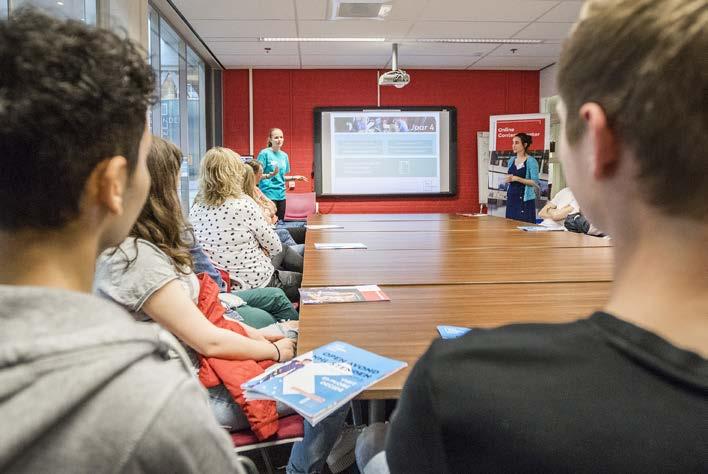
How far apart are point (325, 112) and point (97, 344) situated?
792 centimetres

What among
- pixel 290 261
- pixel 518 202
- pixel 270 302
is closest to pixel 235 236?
pixel 270 302

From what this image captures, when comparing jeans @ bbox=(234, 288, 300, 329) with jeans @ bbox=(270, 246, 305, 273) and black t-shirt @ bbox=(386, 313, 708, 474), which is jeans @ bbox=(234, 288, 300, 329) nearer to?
jeans @ bbox=(270, 246, 305, 273)

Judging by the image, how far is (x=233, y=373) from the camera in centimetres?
152

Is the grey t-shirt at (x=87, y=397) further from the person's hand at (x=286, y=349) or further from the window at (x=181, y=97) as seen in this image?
the window at (x=181, y=97)

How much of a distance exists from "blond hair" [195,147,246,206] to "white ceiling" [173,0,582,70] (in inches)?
104

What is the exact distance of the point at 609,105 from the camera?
0.51 m

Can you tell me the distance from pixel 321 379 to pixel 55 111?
2.59 feet

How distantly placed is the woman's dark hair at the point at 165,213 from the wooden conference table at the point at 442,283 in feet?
1.31

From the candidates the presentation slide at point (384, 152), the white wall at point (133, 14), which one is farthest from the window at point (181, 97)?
the presentation slide at point (384, 152)

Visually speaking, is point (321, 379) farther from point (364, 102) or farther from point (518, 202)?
point (364, 102)

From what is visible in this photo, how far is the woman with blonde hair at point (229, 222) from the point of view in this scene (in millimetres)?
2943

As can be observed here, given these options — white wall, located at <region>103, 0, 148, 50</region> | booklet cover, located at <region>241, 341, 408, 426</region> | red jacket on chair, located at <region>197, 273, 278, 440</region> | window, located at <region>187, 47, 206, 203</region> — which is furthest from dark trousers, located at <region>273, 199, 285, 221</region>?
booklet cover, located at <region>241, 341, 408, 426</region>

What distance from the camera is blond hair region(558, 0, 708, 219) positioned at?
0.46m

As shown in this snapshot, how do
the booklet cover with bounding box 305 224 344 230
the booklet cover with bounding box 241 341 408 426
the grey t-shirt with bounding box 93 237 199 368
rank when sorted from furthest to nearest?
the booklet cover with bounding box 305 224 344 230
the grey t-shirt with bounding box 93 237 199 368
the booklet cover with bounding box 241 341 408 426
